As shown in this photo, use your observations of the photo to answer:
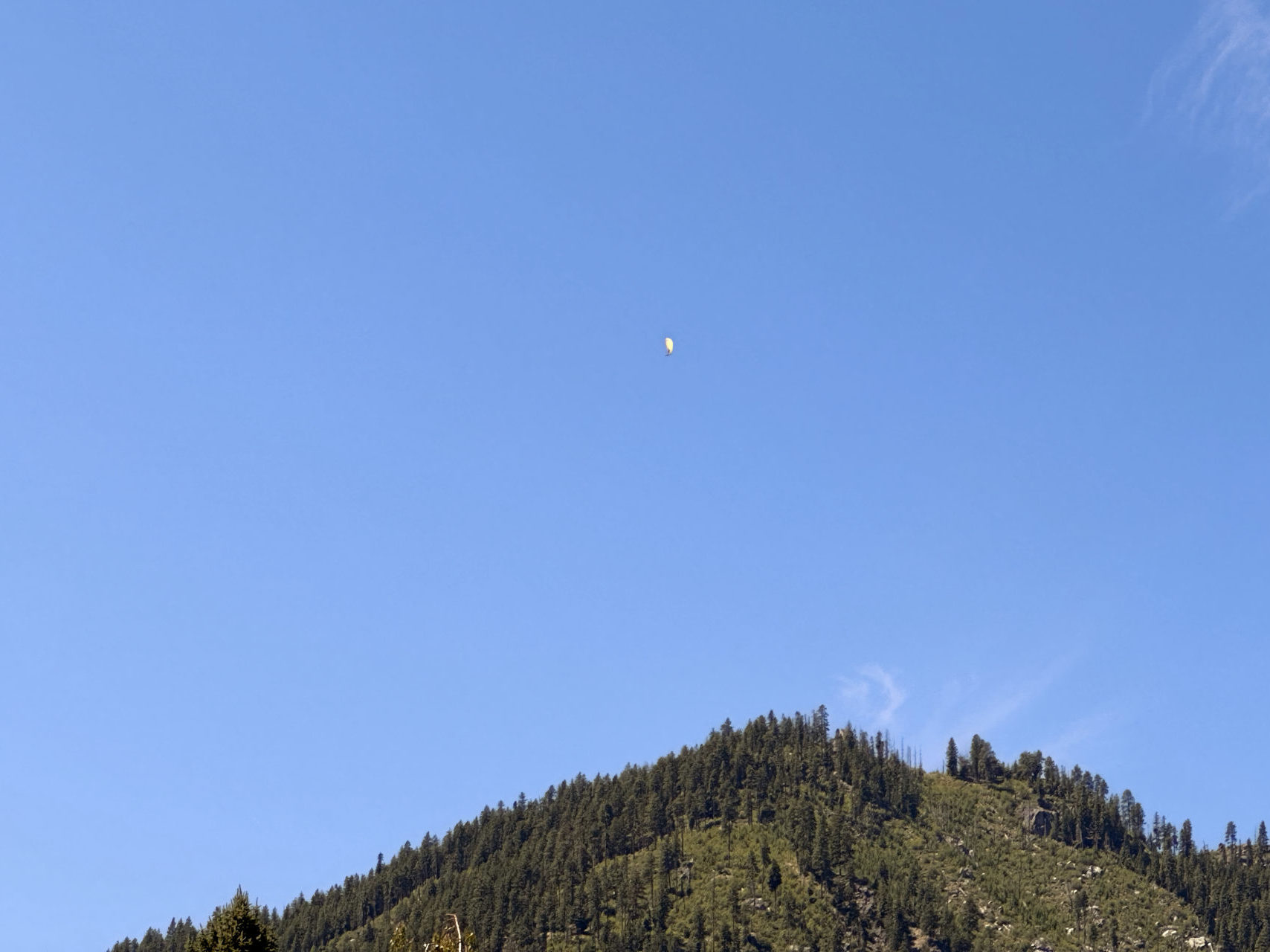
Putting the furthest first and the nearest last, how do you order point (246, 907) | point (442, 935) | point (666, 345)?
point (666, 345) → point (246, 907) → point (442, 935)

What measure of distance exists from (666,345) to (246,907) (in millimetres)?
75924

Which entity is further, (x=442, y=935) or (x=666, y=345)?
(x=666, y=345)

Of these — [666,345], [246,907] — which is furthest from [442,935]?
[666,345]

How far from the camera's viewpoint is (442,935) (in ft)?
192

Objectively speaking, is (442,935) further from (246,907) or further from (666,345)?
(666,345)

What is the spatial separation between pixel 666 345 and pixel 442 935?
3485 inches

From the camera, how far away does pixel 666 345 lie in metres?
140

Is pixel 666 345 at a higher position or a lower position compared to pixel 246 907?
higher

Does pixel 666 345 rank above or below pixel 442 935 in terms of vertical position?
above

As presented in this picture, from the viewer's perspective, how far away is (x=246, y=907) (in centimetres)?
7862

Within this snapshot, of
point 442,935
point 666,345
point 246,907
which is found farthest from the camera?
point 666,345

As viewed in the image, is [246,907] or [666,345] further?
[666,345]

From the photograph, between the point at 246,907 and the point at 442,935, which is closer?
the point at 442,935
